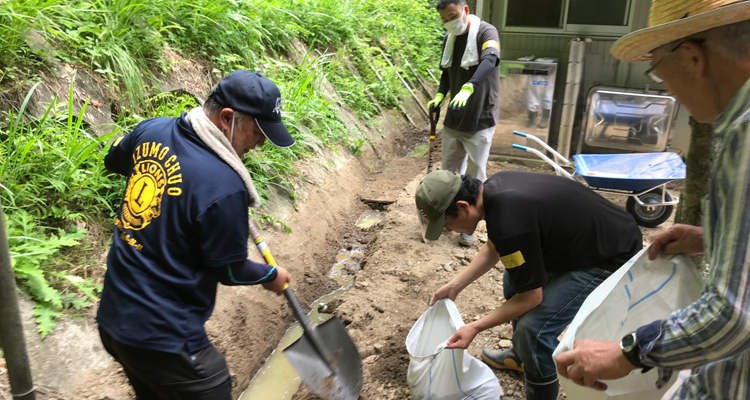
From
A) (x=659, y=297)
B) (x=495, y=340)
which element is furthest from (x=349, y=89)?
(x=659, y=297)

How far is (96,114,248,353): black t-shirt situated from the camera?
1.70 meters

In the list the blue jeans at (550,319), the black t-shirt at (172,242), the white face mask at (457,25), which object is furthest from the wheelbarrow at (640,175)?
the black t-shirt at (172,242)

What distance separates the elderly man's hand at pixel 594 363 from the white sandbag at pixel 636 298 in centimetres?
33

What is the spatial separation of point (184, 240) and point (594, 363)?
1.39m

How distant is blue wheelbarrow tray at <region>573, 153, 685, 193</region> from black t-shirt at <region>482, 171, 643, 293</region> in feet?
6.95

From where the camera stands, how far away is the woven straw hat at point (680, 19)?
1.02 m

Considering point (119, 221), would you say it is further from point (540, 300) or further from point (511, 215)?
point (540, 300)

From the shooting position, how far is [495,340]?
10.0 feet

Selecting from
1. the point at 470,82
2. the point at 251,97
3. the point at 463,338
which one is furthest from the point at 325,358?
the point at 470,82

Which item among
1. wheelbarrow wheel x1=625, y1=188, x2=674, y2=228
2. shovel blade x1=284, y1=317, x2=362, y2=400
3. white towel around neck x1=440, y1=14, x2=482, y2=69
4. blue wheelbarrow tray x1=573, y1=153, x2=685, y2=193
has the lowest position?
wheelbarrow wheel x1=625, y1=188, x2=674, y2=228

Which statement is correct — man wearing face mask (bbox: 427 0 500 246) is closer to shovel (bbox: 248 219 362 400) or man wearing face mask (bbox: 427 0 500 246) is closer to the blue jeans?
→ shovel (bbox: 248 219 362 400)

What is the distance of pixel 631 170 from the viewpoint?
4.52 meters

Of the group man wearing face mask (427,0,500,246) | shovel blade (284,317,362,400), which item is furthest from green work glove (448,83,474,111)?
shovel blade (284,317,362,400)

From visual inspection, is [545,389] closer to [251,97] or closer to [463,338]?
[463,338]
